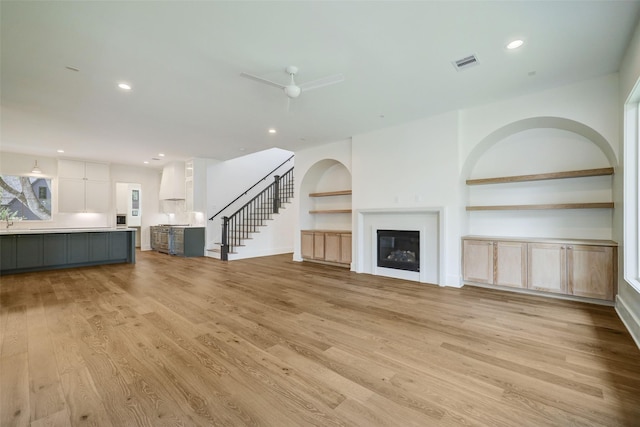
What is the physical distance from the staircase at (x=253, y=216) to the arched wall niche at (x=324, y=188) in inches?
60.6

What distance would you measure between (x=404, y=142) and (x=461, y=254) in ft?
7.73

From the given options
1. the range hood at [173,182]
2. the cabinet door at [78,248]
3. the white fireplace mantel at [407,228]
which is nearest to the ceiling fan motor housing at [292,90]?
the white fireplace mantel at [407,228]

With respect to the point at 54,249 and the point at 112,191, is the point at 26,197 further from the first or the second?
the point at 54,249

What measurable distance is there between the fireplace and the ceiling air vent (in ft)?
9.44

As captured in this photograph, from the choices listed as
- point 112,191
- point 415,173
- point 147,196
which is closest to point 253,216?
point 147,196

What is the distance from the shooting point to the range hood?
905 centimetres

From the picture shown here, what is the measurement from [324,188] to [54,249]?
21.8 ft

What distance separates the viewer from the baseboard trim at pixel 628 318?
2.59 metres

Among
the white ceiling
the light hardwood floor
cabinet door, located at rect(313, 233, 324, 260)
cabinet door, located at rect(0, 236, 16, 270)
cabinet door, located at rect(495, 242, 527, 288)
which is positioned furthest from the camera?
cabinet door, located at rect(313, 233, 324, 260)

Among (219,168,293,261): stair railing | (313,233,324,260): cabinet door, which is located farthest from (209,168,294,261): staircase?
(313,233,324,260): cabinet door

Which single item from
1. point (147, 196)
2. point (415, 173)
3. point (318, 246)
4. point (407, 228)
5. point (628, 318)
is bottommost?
point (628, 318)

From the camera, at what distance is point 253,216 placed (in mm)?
9188

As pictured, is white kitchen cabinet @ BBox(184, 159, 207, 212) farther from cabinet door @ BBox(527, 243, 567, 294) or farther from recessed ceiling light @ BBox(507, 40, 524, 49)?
cabinet door @ BBox(527, 243, 567, 294)

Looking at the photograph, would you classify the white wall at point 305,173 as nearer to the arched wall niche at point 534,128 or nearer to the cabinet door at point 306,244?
the cabinet door at point 306,244
